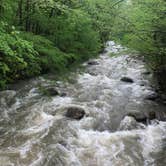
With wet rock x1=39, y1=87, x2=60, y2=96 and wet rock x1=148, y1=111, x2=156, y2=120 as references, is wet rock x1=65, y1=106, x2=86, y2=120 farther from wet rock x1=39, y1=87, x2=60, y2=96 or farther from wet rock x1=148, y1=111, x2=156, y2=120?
wet rock x1=148, y1=111, x2=156, y2=120

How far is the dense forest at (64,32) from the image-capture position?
1080cm

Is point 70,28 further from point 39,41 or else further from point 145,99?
point 145,99

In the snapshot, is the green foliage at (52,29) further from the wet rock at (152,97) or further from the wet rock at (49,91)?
the wet rock at (152,97)

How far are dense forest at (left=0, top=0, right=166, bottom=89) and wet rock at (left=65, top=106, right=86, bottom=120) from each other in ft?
7.59

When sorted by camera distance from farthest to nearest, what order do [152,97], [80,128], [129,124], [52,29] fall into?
[52,29] < [152,97] < [129,124] < [80,128]

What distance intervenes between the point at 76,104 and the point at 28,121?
108 inches

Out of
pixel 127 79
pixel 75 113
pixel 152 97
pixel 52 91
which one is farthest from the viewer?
pixel 127 79

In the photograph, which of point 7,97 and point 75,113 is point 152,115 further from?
point 7,97

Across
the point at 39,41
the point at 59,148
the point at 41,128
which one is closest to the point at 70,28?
the point at 39,41

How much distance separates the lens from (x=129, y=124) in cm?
1043

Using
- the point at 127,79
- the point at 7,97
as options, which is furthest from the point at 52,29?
the point at 7,97

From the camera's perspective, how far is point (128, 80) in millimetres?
17859

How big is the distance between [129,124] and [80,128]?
177 centimetres

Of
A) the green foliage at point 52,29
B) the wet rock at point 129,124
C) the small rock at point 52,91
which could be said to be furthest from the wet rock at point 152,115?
the green foliage at point 52,29
